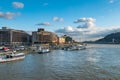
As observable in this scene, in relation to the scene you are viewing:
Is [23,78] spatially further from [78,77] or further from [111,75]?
[111,75]

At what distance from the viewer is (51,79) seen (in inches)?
1460

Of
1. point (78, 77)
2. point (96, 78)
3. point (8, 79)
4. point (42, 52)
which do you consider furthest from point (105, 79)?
point (42, 52)

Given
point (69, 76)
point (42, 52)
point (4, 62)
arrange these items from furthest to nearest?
point (42, 52) → point (4, 62) → point (69, 76)

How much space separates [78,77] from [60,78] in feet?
11.8

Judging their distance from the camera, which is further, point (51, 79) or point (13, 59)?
point (13, 59)


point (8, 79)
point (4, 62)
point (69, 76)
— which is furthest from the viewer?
point (4, 62)

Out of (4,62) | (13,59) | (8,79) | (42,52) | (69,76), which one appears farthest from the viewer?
(42,52)

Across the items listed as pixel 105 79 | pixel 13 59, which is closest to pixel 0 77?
pixel 105 79

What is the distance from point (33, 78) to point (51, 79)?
365 centimetres

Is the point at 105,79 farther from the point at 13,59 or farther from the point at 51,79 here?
the point at 13,59

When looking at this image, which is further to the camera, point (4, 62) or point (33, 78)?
point (4, 62)

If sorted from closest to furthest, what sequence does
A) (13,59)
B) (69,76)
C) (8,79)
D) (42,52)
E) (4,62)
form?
(8,79) < (69,76) < (4,62) < (13,59) < (42,52)

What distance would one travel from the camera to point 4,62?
62.3 meters

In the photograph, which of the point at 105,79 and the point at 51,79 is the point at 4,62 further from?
the point at 105,79
